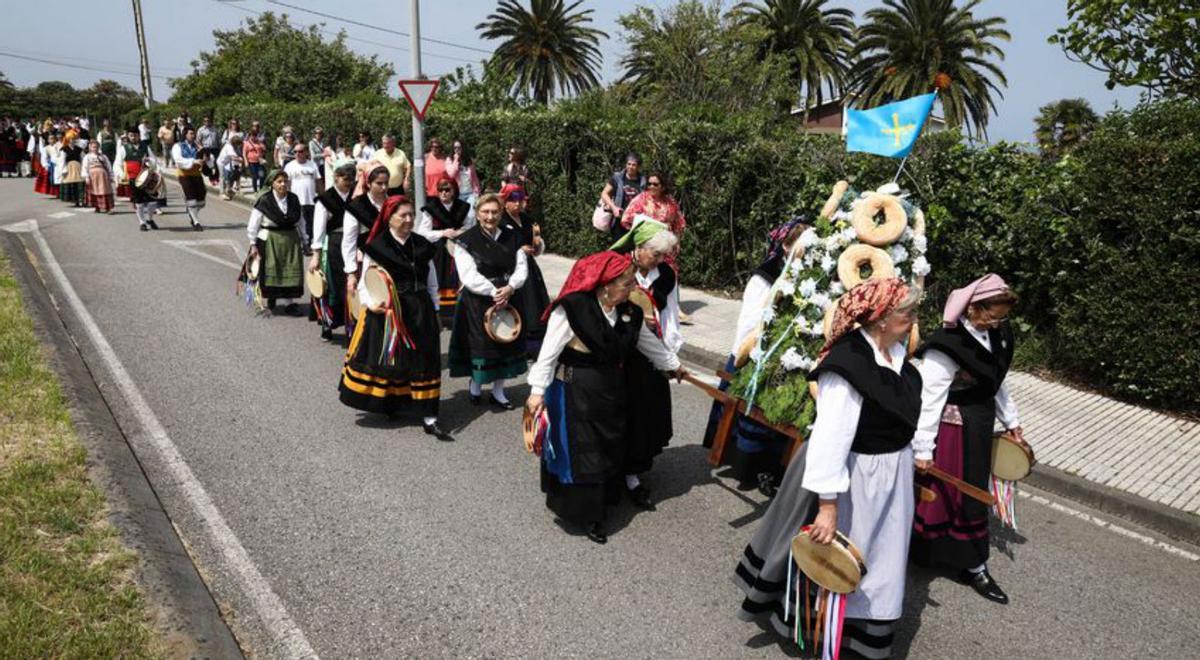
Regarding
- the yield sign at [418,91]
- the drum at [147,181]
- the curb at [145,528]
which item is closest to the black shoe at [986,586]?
the curb at [145,528]

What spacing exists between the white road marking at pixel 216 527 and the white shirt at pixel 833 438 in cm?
244

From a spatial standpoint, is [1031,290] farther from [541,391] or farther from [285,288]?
[285,288]

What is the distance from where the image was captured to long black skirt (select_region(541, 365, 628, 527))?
5.08m

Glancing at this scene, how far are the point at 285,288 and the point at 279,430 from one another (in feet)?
14.1

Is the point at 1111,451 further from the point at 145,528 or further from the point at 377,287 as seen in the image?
the point at 145,528

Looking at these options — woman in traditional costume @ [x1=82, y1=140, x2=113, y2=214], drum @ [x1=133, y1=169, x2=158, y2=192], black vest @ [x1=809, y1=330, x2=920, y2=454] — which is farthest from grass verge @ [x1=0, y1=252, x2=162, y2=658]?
woman in traditional costume @ [x1=82, y1=140, x2=113, y2=214]

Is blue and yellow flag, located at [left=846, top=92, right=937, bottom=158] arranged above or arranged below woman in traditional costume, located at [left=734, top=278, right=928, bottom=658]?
above

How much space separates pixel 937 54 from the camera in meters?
38.3

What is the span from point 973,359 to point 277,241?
339 inches

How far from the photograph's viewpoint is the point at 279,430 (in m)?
6.89

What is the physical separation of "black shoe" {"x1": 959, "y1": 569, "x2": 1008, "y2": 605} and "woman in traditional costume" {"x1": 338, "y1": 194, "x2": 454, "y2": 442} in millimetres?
3884

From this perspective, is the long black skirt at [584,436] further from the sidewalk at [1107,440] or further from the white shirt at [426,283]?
the sidewalk at [1107,440]

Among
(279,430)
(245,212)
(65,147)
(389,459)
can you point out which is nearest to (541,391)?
(389,459)

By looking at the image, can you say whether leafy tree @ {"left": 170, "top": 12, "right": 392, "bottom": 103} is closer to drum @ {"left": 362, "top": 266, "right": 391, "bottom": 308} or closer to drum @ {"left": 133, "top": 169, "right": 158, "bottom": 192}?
drum @ {"left": 133, "top": 169, "right": 158, "bottom": 192}
